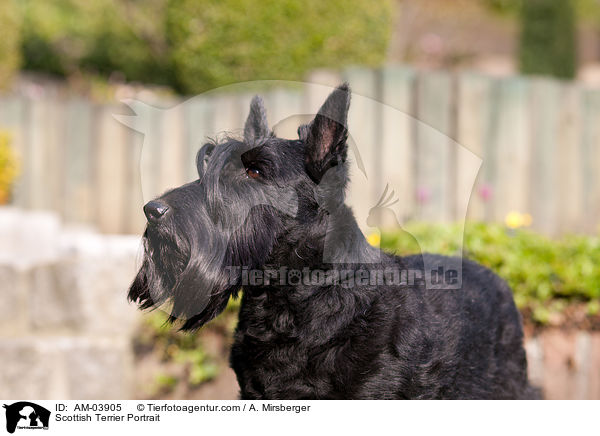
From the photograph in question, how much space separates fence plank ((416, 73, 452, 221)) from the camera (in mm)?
6609

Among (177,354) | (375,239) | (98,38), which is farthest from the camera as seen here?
(98,38)

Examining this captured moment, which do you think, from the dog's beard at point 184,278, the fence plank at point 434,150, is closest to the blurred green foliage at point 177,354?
the fence plank at point 434,150

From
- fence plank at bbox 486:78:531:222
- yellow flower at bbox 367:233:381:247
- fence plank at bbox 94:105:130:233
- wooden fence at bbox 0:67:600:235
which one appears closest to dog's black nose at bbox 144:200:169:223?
yellow flower at bbox 367:233:381:247

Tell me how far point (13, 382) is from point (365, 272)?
4171 millimetres

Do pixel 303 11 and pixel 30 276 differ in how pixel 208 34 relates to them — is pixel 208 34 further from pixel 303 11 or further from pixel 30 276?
pixel 30 276

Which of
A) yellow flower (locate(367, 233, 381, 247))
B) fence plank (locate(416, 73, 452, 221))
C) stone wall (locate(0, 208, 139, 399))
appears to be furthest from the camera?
fence plank (locate(416, 73, 452, 221))

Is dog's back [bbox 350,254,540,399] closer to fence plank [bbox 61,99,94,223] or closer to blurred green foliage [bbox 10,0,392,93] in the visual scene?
blurred green foliage [bbox 10,0,392,93]

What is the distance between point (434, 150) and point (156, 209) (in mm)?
4604

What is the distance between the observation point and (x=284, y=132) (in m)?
3.00

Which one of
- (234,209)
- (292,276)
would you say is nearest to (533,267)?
(292,276)

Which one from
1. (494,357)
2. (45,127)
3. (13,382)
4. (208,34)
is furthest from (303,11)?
(494,357)

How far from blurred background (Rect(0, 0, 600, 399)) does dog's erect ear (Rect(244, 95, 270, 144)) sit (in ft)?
0.49

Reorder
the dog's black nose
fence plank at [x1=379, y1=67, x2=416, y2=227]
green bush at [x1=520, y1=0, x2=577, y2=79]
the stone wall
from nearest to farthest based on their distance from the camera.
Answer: the dog's black nose
the stone wall
fence plank at [x1=379, y1=67, x2=416, y2=227]
green bush at [x1=520, y1=0, x2=577, y2=79]
